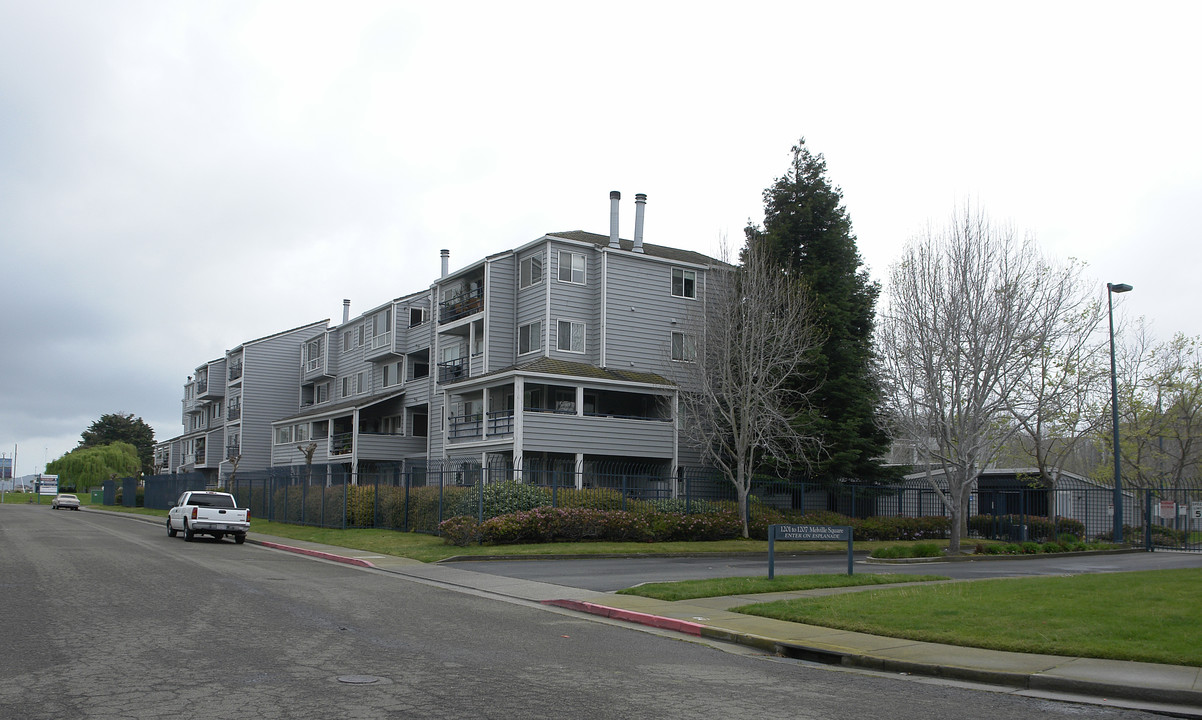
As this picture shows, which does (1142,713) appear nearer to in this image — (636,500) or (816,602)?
(816,602)

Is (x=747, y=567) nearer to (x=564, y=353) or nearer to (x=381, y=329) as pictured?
(x=564, y=353)

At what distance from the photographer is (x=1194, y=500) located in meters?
33.5

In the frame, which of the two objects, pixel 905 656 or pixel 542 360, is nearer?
pixel 905 656

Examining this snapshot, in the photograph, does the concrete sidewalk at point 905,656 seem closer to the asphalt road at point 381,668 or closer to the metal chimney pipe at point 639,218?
the asphalt road at point 381,668

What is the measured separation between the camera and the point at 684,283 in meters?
42.9

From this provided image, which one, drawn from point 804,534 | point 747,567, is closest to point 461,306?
point 747,567

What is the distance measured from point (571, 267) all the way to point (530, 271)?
221 cm

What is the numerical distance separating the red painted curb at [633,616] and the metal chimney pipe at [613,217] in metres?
27.4

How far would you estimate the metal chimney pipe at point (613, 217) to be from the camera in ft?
138

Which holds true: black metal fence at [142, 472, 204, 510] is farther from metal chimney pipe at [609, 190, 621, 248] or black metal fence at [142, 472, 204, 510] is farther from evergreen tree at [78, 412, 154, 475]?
evergreen tree at [78, 412, 154, 475]

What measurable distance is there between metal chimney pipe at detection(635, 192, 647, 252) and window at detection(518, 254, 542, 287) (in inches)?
179

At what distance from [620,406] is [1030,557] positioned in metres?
17.9

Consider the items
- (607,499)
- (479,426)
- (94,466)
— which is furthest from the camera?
(94,466)

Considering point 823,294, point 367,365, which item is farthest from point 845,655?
point 367,365
